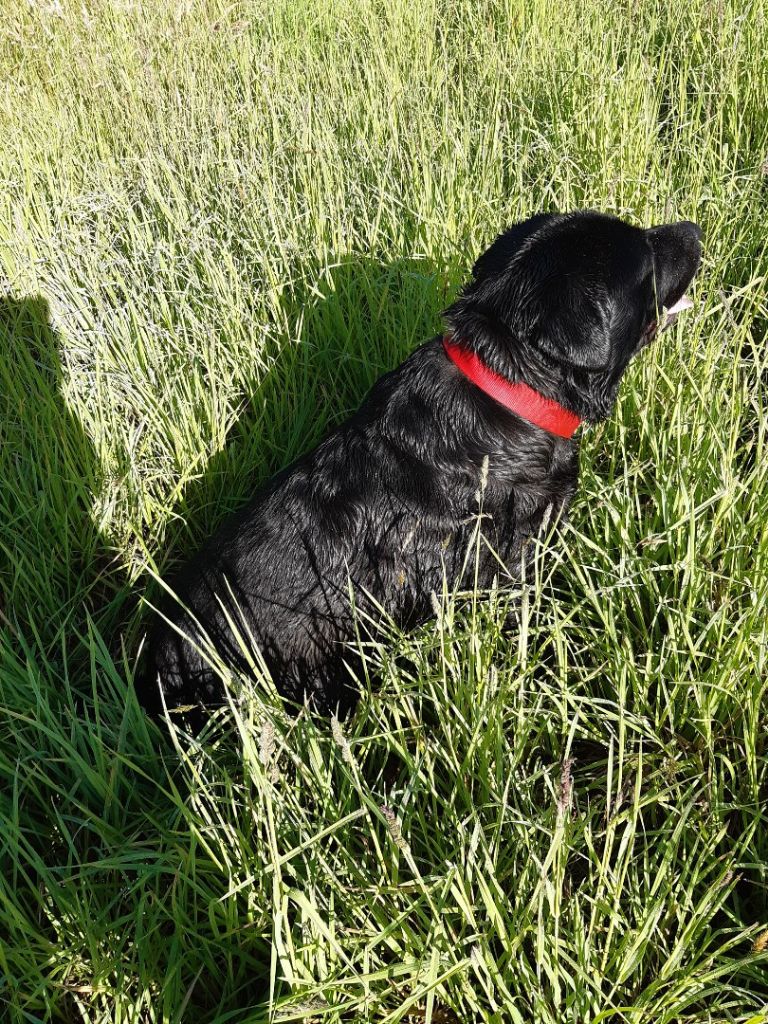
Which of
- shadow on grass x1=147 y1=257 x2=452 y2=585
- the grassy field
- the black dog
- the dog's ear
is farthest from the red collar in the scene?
shadow on grass x1=147 y1=257 x2=452 y2=585

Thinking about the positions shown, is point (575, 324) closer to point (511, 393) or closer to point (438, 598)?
point (511, 393)

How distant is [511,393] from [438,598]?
0.60m

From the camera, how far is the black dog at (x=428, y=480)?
75.4 inches

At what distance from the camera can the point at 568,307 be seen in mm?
1890

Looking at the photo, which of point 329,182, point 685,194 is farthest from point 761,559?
point 329,182

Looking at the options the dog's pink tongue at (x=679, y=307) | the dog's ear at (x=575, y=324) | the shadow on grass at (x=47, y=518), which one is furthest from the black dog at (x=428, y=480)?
the shadow on grass at (x=47, y=518)

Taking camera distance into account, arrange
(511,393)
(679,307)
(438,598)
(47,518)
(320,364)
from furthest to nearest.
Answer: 1. (320,364)
2. (47,518)
3. (679,307)
4. (511,393)
5. (438,598)

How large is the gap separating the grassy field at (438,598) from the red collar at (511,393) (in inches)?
9.8

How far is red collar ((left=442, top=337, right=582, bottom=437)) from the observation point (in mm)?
1985

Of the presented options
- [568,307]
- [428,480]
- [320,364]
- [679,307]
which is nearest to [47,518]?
[320,364]

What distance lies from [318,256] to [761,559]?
2.09 metres

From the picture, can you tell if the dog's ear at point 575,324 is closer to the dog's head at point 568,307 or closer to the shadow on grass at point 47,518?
the dog's head at point 568,307

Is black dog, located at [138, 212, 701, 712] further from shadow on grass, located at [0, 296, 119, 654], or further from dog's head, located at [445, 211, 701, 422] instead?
shadow on grass, located at [0, 296, 119, 654]

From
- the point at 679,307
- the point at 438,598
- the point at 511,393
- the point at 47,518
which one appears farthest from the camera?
the point at 47,518
